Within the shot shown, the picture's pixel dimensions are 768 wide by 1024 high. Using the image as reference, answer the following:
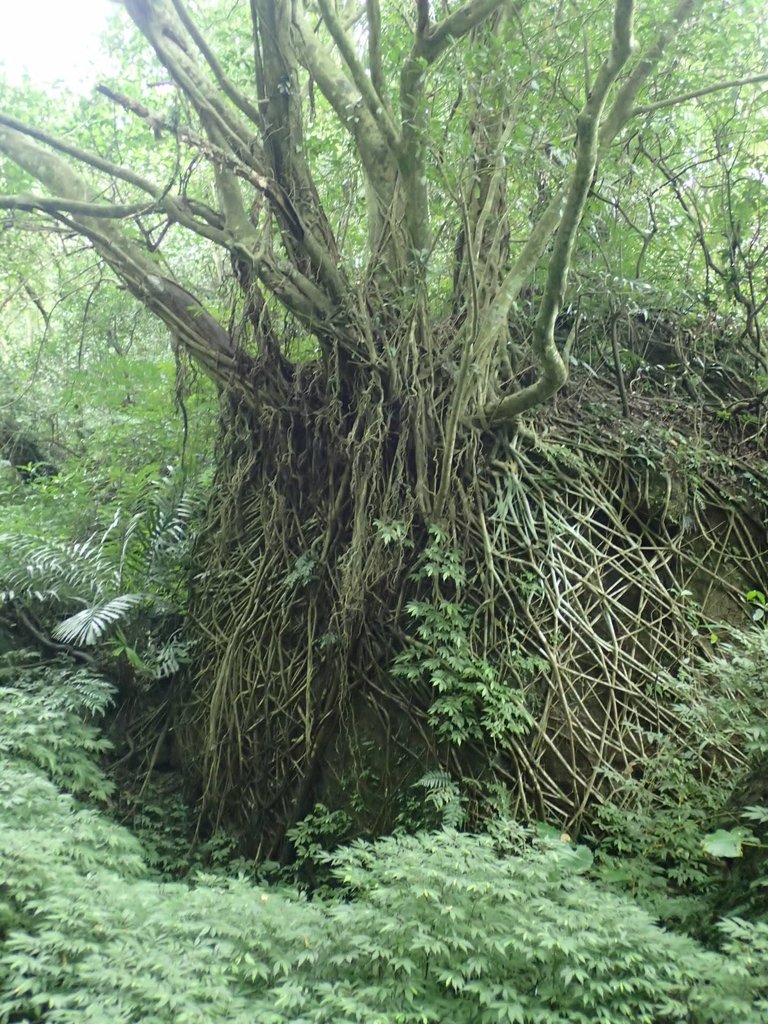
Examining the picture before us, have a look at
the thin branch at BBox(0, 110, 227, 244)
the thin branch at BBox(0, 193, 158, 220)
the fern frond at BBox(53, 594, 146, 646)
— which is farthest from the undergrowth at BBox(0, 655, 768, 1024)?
the thin branch at BBox(0, 110, 227, 244)

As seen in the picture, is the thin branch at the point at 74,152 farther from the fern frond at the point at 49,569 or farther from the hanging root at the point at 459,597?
the fern frond at the point at 49,569

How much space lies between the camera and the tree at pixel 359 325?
14.4 feet

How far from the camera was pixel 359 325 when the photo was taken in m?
4.96

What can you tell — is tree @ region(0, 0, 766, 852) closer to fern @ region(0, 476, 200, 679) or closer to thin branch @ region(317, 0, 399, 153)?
thin branch @ region(317, 0, 399, 153)

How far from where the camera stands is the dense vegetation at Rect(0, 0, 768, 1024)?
3.69 m

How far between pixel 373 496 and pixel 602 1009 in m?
3.03

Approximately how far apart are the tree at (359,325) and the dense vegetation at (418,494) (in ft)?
0.08

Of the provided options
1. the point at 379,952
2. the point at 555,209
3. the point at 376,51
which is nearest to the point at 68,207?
the point at 376,51

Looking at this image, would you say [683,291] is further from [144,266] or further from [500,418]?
[144,266]

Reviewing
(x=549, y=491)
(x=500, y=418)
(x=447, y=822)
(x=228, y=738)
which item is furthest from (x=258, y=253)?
(x=447, y=822)

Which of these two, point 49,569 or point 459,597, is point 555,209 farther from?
point 49,569

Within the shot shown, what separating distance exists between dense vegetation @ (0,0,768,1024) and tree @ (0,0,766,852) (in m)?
0.02

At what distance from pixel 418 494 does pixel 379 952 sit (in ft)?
9.00

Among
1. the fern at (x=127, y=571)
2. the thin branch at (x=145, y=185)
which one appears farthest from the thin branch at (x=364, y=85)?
the fern at (x=127, y=571)
